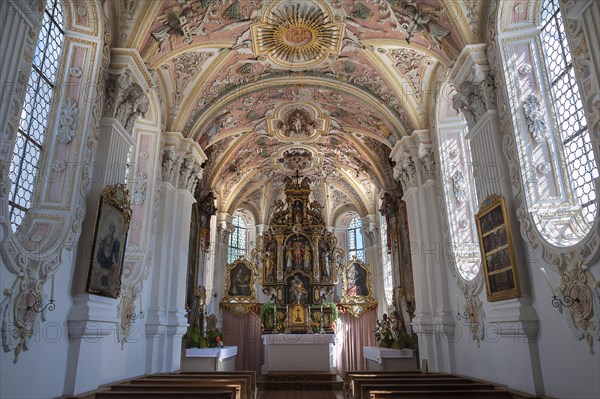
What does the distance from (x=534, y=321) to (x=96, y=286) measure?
20.4 ft

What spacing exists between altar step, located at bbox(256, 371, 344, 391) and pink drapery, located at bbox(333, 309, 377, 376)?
14.9 feet

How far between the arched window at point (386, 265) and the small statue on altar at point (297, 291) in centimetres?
322

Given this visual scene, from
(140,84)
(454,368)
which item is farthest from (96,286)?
(454,368)

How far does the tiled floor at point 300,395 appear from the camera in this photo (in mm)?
11398

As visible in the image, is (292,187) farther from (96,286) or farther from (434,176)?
(96,286)

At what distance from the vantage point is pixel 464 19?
312 inches

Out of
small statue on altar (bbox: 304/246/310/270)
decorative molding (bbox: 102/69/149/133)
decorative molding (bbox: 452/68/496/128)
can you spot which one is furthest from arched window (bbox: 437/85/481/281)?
small statue on altar (bbox: 304/246/310/270)

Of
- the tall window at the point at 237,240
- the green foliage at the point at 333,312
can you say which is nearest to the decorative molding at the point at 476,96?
the green foliage at the point at 333,312

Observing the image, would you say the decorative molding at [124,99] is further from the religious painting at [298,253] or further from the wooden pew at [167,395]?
the religious painting at [298,253]

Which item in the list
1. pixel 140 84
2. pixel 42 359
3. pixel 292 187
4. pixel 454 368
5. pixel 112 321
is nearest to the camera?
pixel 42 359

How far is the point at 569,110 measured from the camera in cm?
627

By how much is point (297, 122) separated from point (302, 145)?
6.99 feet

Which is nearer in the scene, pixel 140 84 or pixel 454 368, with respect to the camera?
pixel 140 84

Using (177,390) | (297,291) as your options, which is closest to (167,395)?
(177,390)
